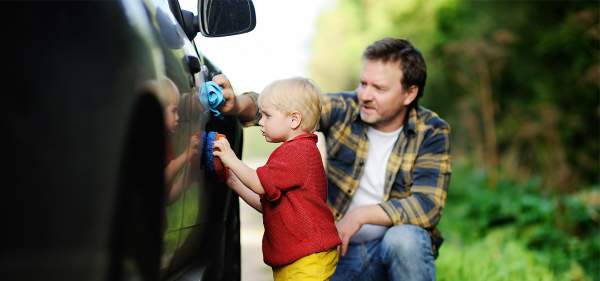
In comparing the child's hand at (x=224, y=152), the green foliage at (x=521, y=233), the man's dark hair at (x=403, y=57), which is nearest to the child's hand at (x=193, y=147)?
the child's hand at (x=224, y=152)

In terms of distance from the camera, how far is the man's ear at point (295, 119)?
125 inches

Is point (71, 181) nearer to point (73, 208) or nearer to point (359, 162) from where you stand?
point (73, 208)

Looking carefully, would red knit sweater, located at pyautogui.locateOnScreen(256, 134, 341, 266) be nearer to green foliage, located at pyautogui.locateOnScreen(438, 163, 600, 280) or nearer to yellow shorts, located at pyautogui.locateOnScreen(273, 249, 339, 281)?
yellow shorts, located at pyautogui.locateOnScreen(273, 249, 339, 281)

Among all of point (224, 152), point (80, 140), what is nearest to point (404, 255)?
point (224, 152)

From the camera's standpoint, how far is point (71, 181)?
62.3 inches

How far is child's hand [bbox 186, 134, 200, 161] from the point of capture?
2.71 meters

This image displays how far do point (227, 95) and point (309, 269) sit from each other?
0.80 m

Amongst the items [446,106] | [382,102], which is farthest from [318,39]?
[382,102]

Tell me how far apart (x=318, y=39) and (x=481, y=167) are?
25.8m

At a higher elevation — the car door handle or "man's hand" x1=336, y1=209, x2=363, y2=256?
the car door handle

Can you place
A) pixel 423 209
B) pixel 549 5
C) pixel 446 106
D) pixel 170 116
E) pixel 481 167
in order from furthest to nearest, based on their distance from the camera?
pixel 446 106, pixel 549 5, pixel 481 167, pixel 423 209, pixel 170 116

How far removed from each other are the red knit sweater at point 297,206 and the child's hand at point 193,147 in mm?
330

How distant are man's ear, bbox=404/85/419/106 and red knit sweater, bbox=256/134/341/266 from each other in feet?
3.30

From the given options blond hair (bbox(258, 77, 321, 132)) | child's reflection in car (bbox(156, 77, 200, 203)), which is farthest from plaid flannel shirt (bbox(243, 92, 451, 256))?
child's reflection in car (bbox(156, 77, 200, 203))
